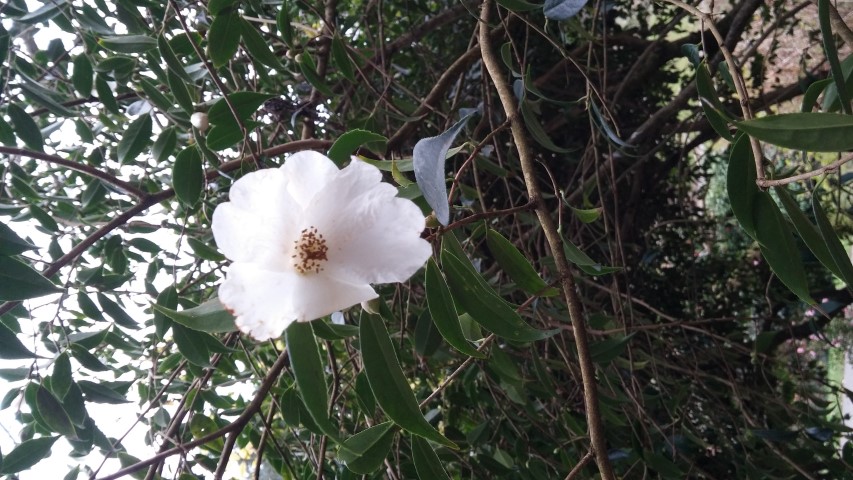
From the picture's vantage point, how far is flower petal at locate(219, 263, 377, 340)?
1.21 feet

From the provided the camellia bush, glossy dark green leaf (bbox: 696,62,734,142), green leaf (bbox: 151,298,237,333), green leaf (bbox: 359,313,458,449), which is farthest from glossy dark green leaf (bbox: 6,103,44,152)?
glossy dark green leaf (bbox: 696,62,734,142)

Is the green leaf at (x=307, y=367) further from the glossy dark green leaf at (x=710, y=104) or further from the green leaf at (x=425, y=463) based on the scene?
the glossy dark green leaf at (x=710, y=104)

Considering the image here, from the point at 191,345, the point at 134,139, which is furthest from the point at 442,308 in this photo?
the point at 134,139

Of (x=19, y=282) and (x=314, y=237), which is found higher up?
(x=19, y=282)

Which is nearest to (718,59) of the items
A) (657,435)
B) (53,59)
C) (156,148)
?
(657,435)

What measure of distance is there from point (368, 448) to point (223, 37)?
51 centimetres

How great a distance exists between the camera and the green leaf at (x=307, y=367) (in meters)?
0.40

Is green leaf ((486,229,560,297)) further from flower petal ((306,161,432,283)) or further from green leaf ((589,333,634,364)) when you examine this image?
green leaf ((589,333,634,364))

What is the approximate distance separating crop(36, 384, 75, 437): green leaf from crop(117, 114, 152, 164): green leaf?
32 centimetres

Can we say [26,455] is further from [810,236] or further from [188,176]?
[810,236]

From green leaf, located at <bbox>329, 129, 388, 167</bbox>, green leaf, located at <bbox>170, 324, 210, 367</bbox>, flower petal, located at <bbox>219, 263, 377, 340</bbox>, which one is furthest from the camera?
green leaf, located at <bbox>170, 324, 210, 367</bbox>

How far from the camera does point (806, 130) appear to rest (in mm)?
384

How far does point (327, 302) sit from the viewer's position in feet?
1.26

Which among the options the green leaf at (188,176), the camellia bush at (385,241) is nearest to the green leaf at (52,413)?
the camellia bush at (385,241)
